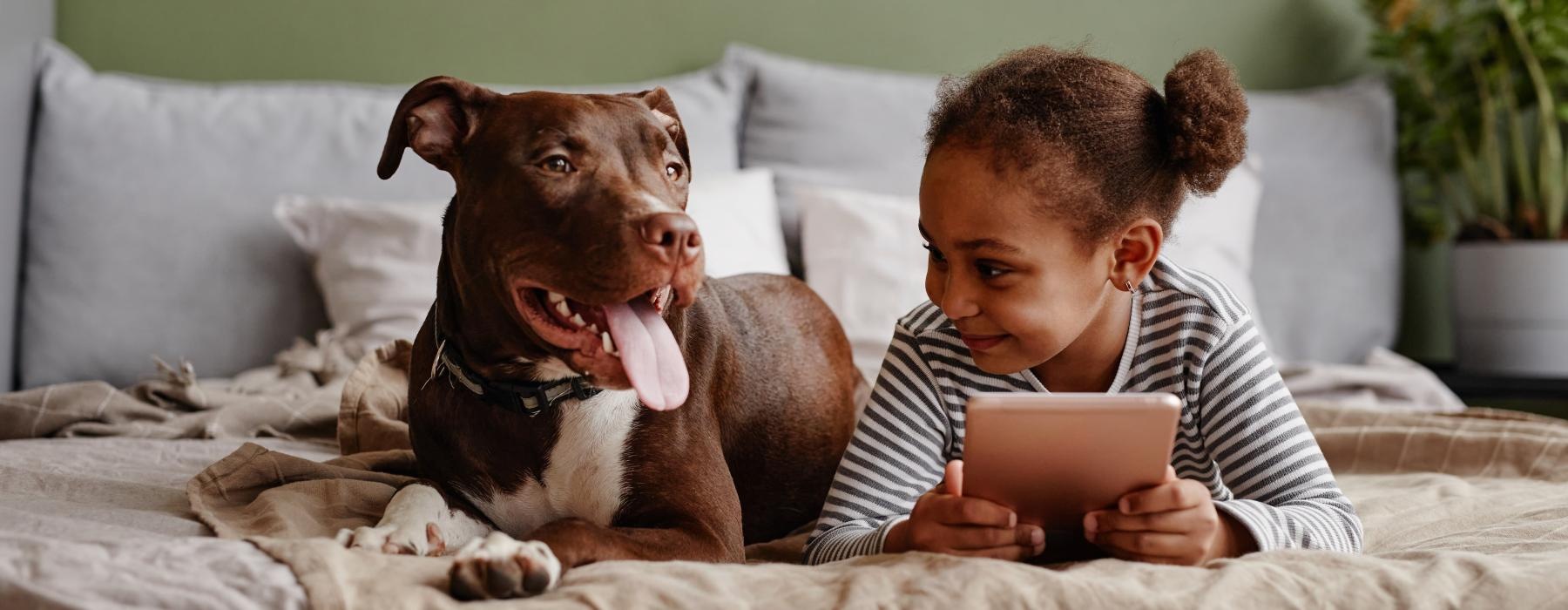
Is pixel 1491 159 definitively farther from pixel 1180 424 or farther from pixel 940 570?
pixel 940 570

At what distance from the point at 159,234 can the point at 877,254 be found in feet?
5.60

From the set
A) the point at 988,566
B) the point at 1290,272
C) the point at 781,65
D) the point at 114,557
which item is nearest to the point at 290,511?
the point at 114,557

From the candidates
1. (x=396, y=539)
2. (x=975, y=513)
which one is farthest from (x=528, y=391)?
(x=975, y=513)

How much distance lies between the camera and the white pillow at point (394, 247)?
284 centimetres

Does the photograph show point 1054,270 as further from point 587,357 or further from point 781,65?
point 781,65

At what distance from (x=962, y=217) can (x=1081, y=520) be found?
0.38 m

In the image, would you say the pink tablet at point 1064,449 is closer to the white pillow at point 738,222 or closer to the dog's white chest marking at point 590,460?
the dog's white chest marking at point 590,460

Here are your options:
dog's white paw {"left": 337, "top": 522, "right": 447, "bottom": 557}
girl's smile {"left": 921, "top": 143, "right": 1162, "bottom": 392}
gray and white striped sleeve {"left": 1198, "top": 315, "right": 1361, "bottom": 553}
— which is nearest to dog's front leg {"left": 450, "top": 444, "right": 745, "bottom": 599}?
dog's white paw {"left": 337, "top": 522, "right": 447, "bottom": 557}

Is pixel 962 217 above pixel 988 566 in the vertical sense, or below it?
above

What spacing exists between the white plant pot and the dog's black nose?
3.13 meters

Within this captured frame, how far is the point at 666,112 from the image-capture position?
1879mm

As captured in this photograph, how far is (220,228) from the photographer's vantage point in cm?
308

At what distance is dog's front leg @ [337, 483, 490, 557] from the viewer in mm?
1475

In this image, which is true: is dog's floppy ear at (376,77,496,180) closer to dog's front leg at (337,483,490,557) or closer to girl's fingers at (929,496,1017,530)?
dog's front leg at (337,483,490,557)
